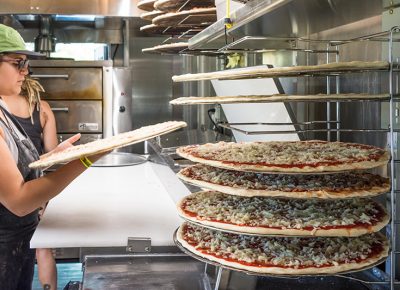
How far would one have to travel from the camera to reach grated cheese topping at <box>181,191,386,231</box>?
1317 millimetres

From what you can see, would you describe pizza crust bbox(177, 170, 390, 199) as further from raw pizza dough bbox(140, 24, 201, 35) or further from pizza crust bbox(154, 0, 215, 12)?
raw pizza dough bbox(140, 24, 201, 35)

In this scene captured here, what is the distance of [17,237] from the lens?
2.26 metres

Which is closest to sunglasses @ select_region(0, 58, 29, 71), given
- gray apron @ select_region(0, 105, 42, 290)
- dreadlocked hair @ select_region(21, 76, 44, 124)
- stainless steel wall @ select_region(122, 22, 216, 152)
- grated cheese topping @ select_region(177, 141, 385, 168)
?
gray apron @ select_region(0, 105, 42, 290)

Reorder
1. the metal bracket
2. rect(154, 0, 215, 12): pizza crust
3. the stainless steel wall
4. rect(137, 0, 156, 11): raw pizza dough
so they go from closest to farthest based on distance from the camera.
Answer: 1. the metal bracket
2. rect(154, 0, 215, 12): pizza crust
3. rect(137, 0, 156, 11): raw pizza dough
4. the stainless steel wall

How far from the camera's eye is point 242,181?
1.47 m

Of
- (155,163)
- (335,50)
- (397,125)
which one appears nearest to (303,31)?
(335,50)

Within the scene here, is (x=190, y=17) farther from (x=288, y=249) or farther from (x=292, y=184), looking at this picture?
(x=288, y=249)

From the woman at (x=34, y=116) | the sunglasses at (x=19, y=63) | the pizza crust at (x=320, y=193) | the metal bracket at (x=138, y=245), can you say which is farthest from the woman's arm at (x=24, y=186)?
the woman at (x=34, y=116)

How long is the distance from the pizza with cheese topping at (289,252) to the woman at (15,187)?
0.67m

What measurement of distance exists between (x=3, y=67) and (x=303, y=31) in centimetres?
129

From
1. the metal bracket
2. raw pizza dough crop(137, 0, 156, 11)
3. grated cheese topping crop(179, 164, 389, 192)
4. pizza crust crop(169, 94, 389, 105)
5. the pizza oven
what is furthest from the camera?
the pizza oven

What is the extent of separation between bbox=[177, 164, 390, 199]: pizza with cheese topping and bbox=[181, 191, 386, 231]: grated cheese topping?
7 cm

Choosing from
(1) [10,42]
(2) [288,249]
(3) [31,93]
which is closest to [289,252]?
(2) [288,249]

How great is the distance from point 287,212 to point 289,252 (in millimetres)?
124
